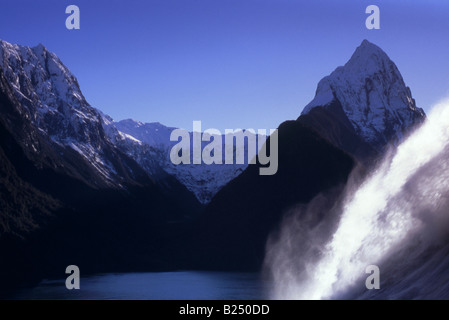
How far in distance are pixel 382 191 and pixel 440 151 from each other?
5.96 meters

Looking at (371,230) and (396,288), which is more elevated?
(371,230)

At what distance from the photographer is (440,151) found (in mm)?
28750

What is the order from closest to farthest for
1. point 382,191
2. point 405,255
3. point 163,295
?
point 405,255 < point 382,191 < point 163,295

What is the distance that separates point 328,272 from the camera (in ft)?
118

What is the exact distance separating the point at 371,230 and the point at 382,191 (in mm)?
3469
